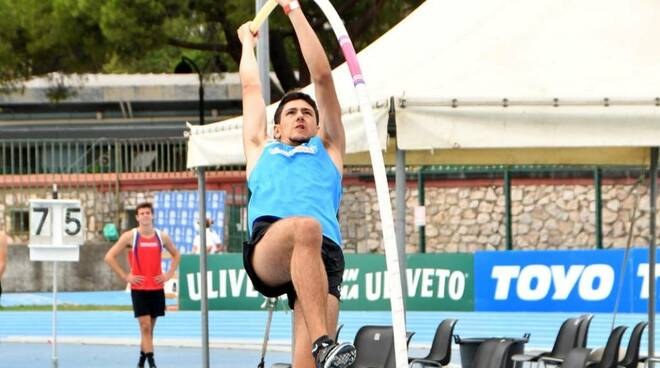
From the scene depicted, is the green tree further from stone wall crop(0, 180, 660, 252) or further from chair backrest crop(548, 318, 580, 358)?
chair backrest crop(548, 318, 580, 358)

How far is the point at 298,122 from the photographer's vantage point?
850cm

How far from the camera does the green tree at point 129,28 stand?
3562 centimetres

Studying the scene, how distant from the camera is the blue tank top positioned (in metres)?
8.39

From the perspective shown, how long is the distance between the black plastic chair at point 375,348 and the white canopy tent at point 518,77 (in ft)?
6.46

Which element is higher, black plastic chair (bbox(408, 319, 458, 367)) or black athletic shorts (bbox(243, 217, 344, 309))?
black athletic shorts (bbox(243, 217, 344, 309))

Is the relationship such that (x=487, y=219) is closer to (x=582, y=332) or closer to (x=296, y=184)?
(x=582, y=332)

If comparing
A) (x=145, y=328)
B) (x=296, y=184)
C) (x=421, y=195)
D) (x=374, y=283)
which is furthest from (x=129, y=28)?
(x=296, y=184)

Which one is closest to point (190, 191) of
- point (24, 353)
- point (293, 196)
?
point (24, 353)

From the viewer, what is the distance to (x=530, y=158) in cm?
1472

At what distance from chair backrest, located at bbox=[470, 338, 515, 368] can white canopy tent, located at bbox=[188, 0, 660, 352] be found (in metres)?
2.00

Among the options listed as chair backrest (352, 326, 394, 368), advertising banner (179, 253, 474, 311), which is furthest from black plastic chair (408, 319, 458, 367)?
advertising banner (179, 253, 474, 311)

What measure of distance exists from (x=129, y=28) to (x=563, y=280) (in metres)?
11.7

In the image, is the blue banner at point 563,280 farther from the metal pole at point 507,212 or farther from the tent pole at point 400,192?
the tent pole at point 400,192

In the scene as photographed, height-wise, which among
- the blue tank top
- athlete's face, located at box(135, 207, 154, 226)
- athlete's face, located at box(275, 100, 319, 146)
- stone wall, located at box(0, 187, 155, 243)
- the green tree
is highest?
the green tree
